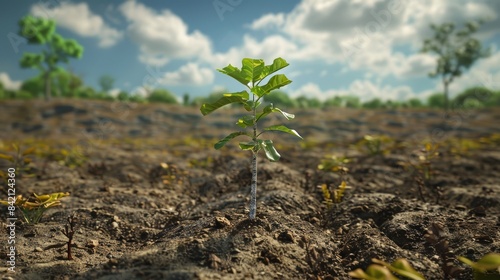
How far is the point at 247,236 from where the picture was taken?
2.71m

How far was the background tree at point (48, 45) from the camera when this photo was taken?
34.1 m

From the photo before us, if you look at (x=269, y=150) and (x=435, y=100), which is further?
(x=435, y=100)

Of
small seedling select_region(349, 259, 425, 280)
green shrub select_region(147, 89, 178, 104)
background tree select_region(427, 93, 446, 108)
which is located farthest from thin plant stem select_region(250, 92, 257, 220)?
background tree select_region(427, 93, 446, 108)

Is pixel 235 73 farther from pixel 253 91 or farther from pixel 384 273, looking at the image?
pixel 384 273

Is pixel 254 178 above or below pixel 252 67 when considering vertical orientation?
below

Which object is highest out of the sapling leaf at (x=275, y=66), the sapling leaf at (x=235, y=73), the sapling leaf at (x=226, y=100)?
the sapling leaf at (x=275, y=66)

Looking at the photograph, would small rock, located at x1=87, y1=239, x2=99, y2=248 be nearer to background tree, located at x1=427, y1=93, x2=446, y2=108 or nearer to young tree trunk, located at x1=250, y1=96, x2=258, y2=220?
young tree trunk, located at x1=250, y1=96, x2=258, y2=220

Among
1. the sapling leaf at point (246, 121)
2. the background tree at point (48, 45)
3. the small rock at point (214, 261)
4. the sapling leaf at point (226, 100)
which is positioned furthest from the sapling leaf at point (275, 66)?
the background tree at point (48, 45)

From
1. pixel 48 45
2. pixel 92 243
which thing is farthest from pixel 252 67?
pixel 48 45

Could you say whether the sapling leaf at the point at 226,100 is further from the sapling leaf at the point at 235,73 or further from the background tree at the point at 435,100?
the background tree at the point at 435,100

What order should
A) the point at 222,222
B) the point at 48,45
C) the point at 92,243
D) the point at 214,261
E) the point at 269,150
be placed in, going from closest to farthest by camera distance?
1. the point at 214,261
2. the point at 269,150
3. the point at 222,222
4. the point at 92,243
5. the point at 48,45

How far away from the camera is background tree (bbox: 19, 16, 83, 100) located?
1344 inches

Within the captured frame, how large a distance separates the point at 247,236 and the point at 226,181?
10.0 ft

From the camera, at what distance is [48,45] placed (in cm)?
3641
